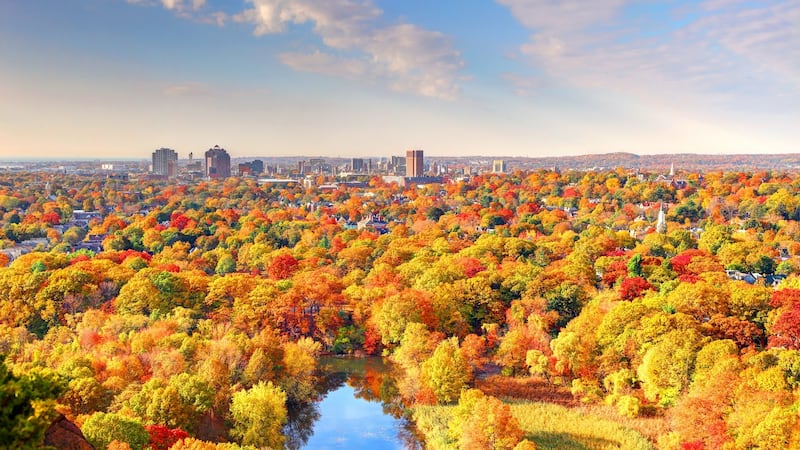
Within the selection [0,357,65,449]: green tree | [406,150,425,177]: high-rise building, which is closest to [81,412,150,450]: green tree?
[0,357,65,449]: green tree

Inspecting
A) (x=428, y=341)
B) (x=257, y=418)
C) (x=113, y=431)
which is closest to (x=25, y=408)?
(x=113, y=431)

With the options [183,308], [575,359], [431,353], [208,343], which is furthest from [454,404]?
[183,308]

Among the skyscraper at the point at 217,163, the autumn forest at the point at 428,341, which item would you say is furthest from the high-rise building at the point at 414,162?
the autumn forest at the point at 428,341

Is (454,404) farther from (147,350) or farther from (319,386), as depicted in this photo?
(147,350)

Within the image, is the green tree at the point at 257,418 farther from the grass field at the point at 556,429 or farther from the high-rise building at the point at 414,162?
the high-rise building at the point at 414,162

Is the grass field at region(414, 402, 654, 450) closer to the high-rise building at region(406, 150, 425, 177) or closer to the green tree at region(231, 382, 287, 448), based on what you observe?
the green tree at region(231, 382, 287, 448)
